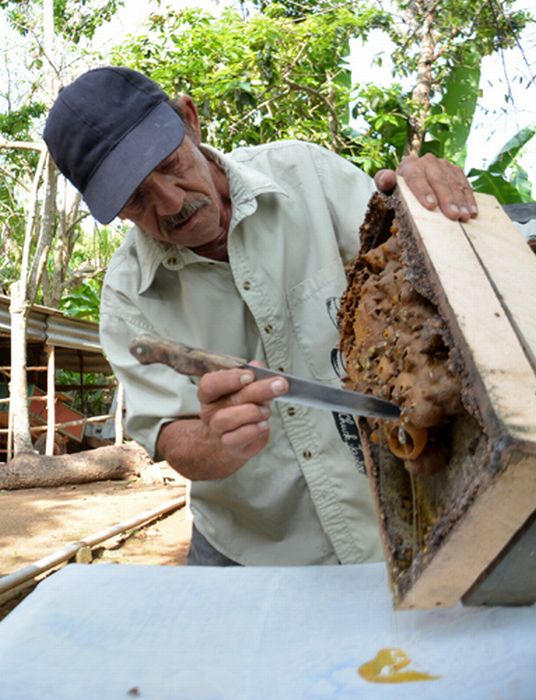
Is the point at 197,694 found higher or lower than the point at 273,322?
lower

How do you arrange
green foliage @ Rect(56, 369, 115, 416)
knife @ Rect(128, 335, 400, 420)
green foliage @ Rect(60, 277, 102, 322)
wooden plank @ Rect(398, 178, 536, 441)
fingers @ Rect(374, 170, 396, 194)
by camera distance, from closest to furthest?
wooden plank @ Rect(398, 178, 536, 441) → knife @ Rect(128, 335, 400, 420) → fingers @ Rect(374, 170, 396, 194) → green foliage @ Rect(60, 277, 102, 322) → green foliage @ Rect(56, 369, 115, 416)

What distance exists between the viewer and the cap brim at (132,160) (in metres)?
2.14

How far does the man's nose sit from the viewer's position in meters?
2.19

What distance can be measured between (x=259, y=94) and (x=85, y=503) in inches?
221

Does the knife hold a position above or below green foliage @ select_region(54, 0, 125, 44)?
below

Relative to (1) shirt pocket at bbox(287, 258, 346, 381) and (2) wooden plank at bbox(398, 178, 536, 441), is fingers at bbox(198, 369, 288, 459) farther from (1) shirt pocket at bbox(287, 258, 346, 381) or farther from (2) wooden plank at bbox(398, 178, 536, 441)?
(1) shirt pocket at bbox(287, 258, 346, 381)

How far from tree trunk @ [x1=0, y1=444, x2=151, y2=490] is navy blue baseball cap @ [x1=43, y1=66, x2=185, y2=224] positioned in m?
10.2

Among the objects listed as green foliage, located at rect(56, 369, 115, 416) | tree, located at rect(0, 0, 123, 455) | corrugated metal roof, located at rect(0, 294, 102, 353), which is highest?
tree, located at rect(0, 0, 123, 455)

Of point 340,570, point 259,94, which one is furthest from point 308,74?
point 340,570

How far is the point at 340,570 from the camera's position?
198 cm

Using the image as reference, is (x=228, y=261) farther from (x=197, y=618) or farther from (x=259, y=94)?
(x=259, y=94)

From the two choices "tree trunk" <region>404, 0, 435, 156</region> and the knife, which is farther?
"tree trunk" <region>404, 0, 435, 156</region>

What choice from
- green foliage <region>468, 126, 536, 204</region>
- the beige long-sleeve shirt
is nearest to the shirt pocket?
the beige long-sleeve shirt

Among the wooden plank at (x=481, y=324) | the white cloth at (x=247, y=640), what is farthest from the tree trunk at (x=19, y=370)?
the wooden plank at (x=481, y=324)
